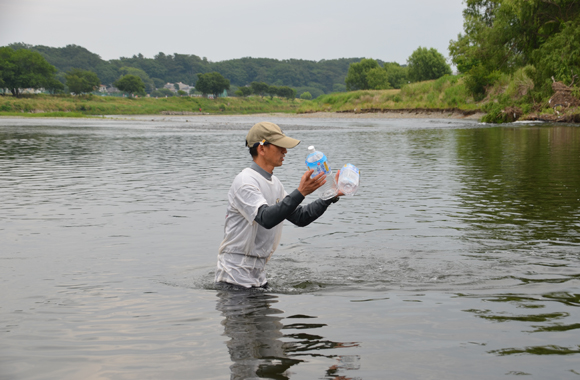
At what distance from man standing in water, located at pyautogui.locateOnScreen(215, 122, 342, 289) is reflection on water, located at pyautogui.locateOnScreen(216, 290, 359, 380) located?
0.89 feet

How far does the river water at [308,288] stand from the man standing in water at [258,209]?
382mm

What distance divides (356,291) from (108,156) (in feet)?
67.2

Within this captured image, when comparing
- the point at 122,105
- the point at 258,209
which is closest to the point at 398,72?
the point at 122,105

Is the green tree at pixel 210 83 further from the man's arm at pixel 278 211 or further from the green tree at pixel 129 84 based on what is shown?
the man's arm at pixel 278 211

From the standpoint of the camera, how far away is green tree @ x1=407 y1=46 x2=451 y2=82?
13588 centimetres

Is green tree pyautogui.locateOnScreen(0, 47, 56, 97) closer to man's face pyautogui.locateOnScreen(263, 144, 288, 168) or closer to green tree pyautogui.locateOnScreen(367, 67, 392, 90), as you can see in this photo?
green tree pyautogui.locateOnScreen(367, 67, 392, 90)

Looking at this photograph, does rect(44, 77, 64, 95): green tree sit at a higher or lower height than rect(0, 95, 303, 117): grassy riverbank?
higher

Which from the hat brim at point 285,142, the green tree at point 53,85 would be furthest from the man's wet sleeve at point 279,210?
the green tree at point 53,85

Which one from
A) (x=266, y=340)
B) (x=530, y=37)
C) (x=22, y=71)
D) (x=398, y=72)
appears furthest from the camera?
(x=398, y=72)

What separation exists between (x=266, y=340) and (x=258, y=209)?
1160 millimetres

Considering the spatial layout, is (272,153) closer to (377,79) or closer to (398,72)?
(377,79)

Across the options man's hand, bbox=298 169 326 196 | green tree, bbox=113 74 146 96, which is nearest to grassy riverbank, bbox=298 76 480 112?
man's hand, bbox=298 169 326 196

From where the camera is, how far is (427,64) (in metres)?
136

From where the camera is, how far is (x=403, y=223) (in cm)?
1080
